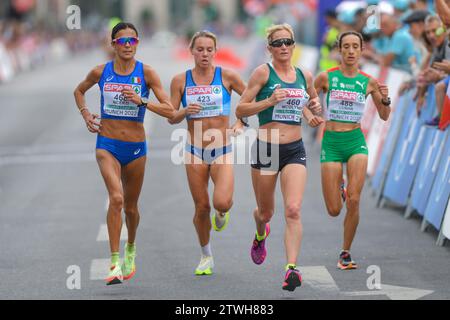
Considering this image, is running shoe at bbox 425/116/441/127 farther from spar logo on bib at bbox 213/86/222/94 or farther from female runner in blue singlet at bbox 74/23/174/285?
female runner in blue singlet at bbox 74/23/174/285

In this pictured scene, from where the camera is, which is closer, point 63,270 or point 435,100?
point 63,270

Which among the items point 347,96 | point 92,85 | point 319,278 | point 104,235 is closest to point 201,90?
point 92,85

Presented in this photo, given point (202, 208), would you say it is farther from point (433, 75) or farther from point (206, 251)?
point (433, 75)

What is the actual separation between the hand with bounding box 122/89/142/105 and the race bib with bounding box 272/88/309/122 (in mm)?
1139

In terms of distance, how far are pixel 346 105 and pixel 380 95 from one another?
0.32 metres

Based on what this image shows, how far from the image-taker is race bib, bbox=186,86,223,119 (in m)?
9.77

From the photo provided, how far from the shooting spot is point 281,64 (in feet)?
31.4

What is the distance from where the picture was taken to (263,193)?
386 inches

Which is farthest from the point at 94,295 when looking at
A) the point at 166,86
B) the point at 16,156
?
the point at 166,86

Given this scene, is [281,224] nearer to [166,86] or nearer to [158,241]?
[158,241]

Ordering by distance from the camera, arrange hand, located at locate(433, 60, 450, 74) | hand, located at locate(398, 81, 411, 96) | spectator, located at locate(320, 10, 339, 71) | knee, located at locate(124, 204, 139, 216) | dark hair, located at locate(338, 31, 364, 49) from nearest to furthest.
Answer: knee, located at locate(124, 204, 139, 216) < dark hair, located at locate(338, 31, 364, 49) < hand, located at locate(433, 60, 450, 74) < hand, located at locate(398, 81, 411, 96) < spectator, located at locate(320, 10, 339, 71)

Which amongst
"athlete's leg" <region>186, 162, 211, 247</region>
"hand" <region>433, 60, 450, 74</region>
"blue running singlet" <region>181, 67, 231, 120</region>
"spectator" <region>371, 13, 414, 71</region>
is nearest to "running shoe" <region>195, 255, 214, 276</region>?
"athlete's leg" <region>186, 162, 211, 247</region>
